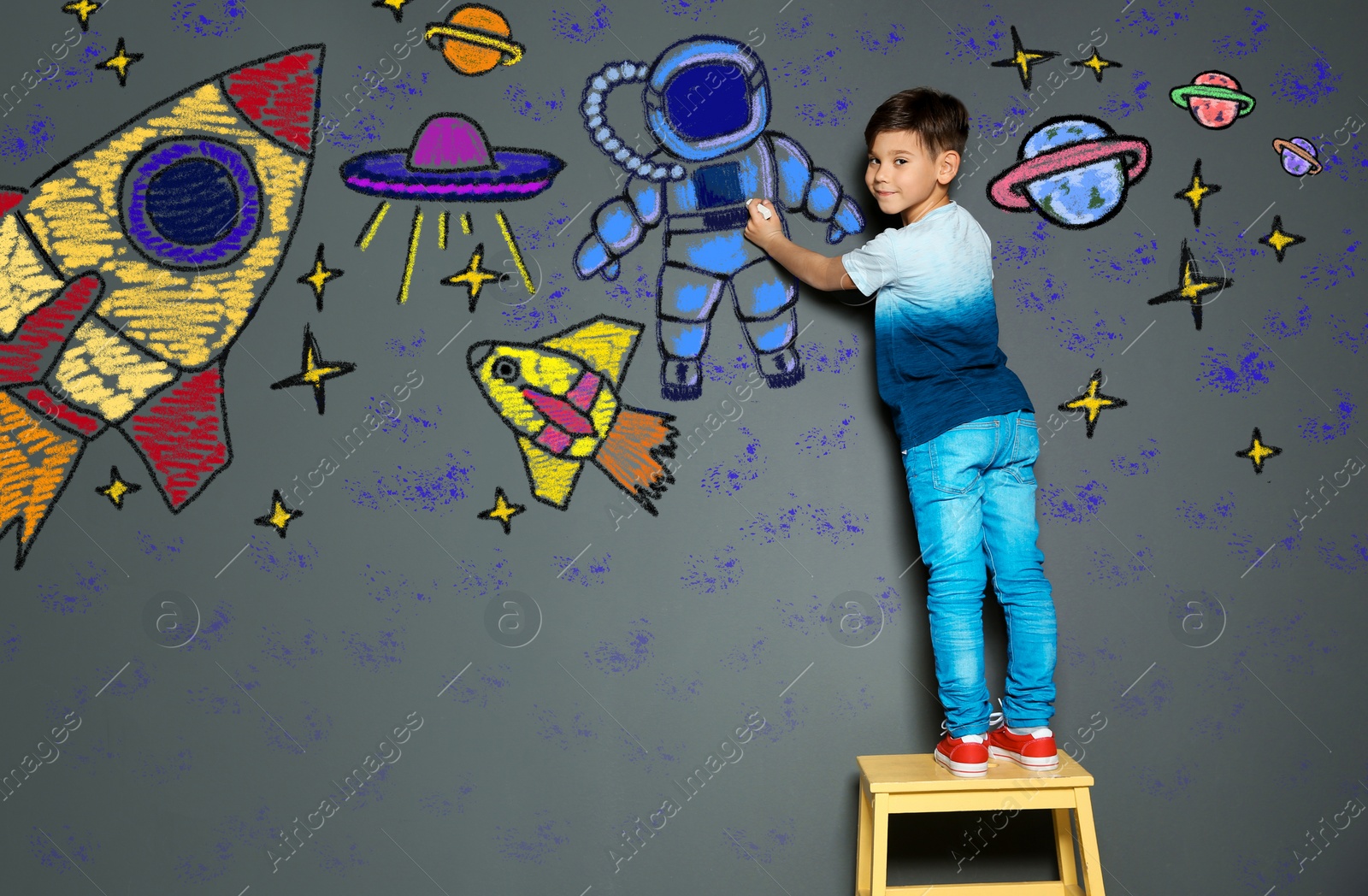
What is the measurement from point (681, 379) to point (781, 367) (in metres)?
A: 0.19

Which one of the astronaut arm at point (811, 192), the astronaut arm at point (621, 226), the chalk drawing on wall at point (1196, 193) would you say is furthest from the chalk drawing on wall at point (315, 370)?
the chalk drawing on wall at point (1196, 193)

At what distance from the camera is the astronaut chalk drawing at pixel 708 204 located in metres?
1.73

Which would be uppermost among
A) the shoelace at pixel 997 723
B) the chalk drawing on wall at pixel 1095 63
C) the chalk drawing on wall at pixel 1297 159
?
the chalk drawing on wall at pixel 1095 63

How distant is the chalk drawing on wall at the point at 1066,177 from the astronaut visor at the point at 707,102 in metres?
0.51

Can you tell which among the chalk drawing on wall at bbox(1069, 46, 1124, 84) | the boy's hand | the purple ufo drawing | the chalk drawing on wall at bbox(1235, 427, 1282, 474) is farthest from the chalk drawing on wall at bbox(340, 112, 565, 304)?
the chalk drawing on wall at bbox(1235, 427, 1282, 474)

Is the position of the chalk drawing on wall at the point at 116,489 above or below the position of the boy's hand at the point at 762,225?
below

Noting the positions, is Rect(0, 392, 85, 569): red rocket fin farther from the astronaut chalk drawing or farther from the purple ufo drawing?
the astronaut chalk drawing

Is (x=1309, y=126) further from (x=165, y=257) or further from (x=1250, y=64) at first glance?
(x=165, y=257)

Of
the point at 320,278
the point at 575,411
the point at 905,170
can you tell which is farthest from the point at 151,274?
the point at 905,170

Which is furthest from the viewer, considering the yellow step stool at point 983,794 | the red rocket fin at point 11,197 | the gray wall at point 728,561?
the red rocket fin at point 11,197

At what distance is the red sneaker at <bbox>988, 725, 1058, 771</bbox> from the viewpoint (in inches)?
58.2

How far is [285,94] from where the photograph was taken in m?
1.78

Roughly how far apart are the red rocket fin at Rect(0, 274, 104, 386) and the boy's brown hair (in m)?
1.54

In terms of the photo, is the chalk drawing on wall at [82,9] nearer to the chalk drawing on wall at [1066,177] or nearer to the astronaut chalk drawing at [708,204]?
the astronaut chalk drawing at [708,204]
